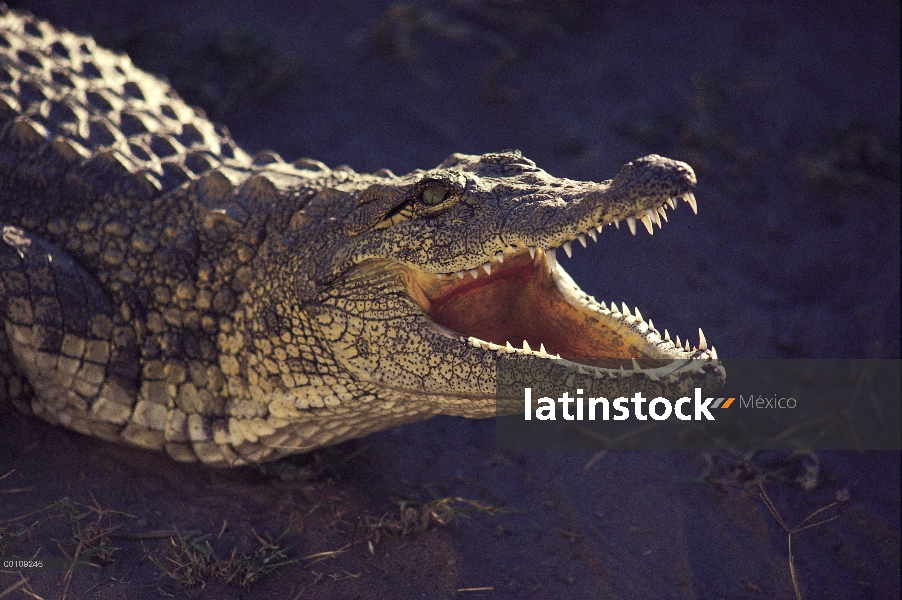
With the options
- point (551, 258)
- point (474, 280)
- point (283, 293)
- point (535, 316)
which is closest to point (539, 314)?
point (535, 316)

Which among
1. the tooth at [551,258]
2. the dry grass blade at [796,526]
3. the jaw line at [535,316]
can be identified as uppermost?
the tooth at [551,258]

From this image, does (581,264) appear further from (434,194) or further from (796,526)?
(434,194)

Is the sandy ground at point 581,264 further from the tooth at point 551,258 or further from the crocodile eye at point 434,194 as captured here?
the crocodile eye at point 434,194

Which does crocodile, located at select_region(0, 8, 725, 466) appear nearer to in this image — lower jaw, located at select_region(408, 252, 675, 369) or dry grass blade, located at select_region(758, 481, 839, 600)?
lower jaw, located at select_region(408, 252, 675, 369)

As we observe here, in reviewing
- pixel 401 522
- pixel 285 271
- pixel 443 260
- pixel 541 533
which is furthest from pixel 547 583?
pixel 285 271

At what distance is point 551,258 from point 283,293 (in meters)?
1.13

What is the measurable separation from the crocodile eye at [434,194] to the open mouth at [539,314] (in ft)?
0.93

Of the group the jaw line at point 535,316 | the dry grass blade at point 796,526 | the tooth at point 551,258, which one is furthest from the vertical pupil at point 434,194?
the dry grass blade at point 796,526

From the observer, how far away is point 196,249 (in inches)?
140

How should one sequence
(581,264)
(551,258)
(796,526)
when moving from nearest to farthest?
1. (551,258)
2. (796,526)
3. (581,264)

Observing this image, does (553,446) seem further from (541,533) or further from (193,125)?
(193,125)

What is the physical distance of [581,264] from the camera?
201 inches

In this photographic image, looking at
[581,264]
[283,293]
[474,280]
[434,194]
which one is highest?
[581,264]

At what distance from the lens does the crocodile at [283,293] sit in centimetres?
305
